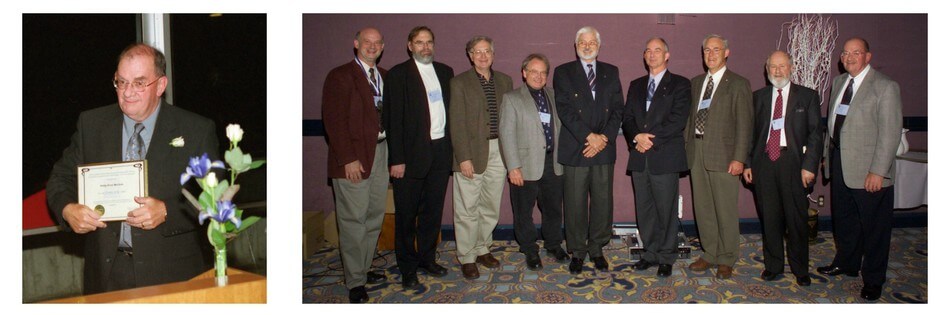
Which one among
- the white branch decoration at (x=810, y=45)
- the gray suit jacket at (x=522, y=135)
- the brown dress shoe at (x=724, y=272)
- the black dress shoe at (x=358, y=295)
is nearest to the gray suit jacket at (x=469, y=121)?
the gray suit jacket at (x=522, y=135)

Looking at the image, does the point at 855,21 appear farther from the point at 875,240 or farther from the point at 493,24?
the point at 493,24

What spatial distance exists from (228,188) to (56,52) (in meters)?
1.27

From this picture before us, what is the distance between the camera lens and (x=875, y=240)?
3400 millimetres

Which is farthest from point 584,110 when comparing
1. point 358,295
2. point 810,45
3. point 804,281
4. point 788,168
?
point 810,45

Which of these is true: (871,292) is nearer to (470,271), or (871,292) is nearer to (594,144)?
(594,144)

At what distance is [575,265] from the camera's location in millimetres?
3893

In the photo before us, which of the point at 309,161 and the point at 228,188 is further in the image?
the point at 309,161

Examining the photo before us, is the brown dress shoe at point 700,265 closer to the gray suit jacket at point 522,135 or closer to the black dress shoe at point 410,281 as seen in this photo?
the gray suit jacket at point 522,135

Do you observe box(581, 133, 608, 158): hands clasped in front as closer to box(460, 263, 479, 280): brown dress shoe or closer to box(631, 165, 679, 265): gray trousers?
box(631, 165, 679, 265): gray trousers

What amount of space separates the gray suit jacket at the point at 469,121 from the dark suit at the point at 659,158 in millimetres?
887

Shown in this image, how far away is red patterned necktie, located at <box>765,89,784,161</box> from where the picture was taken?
140 inches

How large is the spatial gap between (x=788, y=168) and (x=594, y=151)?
3.52 feet

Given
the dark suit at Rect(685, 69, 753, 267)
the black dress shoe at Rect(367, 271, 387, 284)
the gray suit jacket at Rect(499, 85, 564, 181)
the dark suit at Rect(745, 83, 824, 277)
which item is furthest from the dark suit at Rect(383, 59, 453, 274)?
the dark suit at Rect(745, 83, 824, 277)
